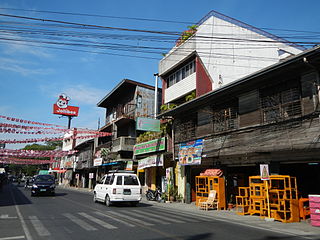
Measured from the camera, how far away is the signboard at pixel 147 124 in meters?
22.4

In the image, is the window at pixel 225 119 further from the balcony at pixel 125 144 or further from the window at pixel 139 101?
the window at pixel 139 101

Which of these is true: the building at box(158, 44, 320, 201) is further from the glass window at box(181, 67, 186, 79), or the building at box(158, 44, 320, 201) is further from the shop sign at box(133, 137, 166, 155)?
the glass window at box(181, 67, 186, 79)

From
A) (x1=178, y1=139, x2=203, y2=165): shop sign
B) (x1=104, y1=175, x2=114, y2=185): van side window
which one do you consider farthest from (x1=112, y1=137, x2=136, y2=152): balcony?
(x1=104, y1=175, x2=114, y2=185): van side window

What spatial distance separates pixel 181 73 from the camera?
76.0ft

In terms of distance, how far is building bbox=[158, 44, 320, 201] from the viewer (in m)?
11.1

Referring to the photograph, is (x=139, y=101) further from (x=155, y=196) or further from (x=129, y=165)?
(x=155, y=196)

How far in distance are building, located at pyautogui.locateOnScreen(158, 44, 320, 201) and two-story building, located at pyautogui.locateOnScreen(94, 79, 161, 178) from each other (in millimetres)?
10802

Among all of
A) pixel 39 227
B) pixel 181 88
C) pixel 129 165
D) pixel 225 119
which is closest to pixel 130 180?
pixel 225 119

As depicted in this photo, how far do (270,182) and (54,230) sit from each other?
9.02 metres

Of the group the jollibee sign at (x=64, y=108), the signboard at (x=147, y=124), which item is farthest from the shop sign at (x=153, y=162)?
the jollibee sign at (x=64, y=108)

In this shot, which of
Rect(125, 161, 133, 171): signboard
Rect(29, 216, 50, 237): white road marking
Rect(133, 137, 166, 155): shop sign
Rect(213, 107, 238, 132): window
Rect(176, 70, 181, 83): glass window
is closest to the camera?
Rect(29, 216, 50, 237): white road marking

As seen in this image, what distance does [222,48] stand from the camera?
69.9 ft

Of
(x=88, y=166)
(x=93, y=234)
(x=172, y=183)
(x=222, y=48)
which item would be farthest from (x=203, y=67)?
(x=88, y=166)

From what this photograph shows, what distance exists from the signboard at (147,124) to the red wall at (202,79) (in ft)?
15.9
